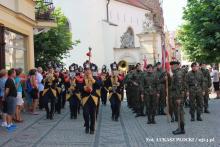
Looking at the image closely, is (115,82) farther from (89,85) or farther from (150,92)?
(89,85)

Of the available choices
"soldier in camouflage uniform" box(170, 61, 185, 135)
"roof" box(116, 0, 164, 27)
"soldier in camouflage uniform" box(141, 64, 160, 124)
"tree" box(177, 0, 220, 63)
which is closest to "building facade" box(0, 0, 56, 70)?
"soldier in camouflage uniform" box(141, 64, 160, 124)

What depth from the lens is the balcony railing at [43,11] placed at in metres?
26.8

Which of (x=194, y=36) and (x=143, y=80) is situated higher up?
(x=194, y=36)

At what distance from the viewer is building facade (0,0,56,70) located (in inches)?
751

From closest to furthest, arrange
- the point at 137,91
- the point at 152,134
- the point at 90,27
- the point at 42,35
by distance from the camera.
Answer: the point at 152,134 < the point at 137,91 < the point at 42,35 < the point at 90,27

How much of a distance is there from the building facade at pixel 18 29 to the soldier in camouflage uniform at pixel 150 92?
5721mm

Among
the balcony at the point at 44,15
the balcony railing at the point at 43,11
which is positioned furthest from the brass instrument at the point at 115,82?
the balcony railing at the point at 43,11

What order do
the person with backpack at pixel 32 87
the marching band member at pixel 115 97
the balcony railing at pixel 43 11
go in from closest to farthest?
the marching band member at pixel 115 97 < the person with backpack at pixel 32 87 < the balcony railing at pixel 43 11

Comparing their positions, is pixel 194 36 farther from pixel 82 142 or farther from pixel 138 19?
pixel 138 19

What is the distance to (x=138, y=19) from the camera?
7125 centimetres

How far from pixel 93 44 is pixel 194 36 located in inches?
941

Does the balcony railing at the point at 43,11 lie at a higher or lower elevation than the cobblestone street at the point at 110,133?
higher

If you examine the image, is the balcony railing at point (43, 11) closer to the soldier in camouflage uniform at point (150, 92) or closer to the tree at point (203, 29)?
the tree at point (203, 29)

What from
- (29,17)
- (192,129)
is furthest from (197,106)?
(29,17)
